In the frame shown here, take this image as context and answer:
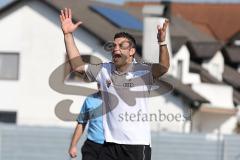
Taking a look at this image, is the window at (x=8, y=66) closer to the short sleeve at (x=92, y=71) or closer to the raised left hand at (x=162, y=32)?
the short sleeve at (x=92, y=71)

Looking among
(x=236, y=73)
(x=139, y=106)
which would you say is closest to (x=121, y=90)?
(x=139, y=106)

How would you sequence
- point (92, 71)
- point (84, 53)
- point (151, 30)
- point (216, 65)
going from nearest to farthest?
point (92, 71), point (84, 53), point (151, 30), point (216, 65)

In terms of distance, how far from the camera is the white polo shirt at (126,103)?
7.41m

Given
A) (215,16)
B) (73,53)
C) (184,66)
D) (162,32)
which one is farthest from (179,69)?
(215,16)

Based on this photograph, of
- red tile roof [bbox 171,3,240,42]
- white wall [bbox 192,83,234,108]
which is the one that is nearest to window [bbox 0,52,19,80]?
white wall [bbox 192,83,234,108]

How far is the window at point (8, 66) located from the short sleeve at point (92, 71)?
74.3 ft

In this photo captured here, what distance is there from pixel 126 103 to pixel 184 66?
26414mm

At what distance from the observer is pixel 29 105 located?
3020cm

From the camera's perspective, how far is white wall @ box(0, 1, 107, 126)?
98.2 ft

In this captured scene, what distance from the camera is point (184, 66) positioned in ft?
111

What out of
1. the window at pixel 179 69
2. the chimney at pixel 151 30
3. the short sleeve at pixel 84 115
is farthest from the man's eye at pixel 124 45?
the window at pixel 179 69

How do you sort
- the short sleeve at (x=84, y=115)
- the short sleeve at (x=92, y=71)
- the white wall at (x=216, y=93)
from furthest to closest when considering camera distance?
the white wall at (x=216, y=93)
the short sleeve at (x=84, y=115)
the short sleeve at (x=92, y=71)

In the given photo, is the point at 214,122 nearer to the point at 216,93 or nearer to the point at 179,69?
the point at 216,93

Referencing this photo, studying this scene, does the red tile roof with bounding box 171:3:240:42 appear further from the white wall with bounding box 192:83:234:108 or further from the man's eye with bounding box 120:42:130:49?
the man's eye with bounding box 120:42:130:49
